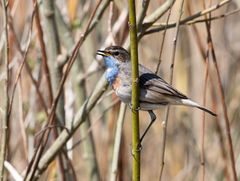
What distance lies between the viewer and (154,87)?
2395 millimetres

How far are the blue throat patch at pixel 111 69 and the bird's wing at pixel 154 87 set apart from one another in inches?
5.0

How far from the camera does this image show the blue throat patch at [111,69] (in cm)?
246

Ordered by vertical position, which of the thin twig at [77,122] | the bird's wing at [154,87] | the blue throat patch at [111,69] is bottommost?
the thin twig at [77,122]

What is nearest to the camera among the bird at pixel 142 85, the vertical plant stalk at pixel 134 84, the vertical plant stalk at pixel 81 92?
the vertical plant stalk at pixel 134 84

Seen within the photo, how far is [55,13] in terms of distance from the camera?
120 inches

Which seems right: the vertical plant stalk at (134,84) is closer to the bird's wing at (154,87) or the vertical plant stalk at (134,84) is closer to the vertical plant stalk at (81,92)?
the bird's wing at (154,87)

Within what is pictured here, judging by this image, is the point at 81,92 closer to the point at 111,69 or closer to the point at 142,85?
the point at 111,69

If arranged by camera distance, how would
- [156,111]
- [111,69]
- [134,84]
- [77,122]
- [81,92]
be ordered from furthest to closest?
[156,111] < [81,92] < [77,122] < [111,69] < [134,84]

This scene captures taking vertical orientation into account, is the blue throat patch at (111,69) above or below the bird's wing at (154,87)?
above

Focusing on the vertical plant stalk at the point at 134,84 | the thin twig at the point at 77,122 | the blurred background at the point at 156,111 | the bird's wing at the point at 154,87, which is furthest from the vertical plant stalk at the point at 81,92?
the vertical plant stalk at the point at 134,84

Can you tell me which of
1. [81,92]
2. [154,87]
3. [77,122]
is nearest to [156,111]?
[81,92]

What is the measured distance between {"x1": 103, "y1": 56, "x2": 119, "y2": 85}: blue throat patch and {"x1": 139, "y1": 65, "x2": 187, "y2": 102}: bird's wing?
127mm

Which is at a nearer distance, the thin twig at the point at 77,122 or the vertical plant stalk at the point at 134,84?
the vertical plant stalk at the point at 134,84

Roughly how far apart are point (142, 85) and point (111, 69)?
19 cm
